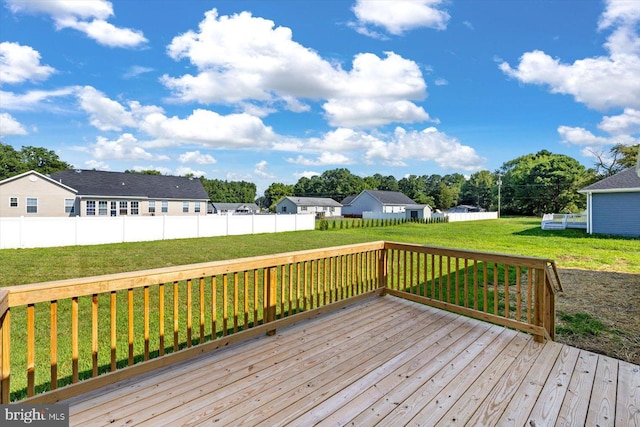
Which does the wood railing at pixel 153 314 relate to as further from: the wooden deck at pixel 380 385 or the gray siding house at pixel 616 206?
the gray siding house at pixel 616 206

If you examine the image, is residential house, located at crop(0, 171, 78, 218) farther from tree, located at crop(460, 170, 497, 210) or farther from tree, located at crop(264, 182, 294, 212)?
tree, located at crop(460, 170, 497, 210)

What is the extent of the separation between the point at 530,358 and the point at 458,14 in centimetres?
990

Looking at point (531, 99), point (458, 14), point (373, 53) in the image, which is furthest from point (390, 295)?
point (531, 99)

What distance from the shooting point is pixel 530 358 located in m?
2.73

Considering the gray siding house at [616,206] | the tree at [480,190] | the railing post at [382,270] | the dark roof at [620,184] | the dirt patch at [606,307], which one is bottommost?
the dirt patch at [606,307]

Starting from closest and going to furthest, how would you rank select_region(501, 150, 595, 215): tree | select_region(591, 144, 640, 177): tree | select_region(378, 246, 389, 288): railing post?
select_region(378, 246, 389, 288): railing post
select_region(591, 144, 640, 177): tree
select_region(501, 150, 595, 215): tree

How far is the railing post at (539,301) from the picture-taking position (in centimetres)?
297

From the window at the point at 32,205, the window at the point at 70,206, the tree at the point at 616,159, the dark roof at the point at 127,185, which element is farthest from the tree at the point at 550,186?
the window at the point at 32,205

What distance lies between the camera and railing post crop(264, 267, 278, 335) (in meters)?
3.08

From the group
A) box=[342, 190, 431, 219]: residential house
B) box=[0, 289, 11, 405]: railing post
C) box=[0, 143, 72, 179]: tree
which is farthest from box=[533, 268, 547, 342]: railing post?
box=[0, 143, 72, 179]: tree

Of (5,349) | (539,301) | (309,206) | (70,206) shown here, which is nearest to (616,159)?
(309,206)

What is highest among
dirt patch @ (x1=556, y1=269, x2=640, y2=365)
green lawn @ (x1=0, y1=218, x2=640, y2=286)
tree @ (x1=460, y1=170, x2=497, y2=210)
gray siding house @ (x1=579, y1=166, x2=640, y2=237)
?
tree @ (x1=460, y1=170, x2=497, y2=210)

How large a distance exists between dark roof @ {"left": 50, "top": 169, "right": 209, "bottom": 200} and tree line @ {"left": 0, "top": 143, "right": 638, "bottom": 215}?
82.9ft

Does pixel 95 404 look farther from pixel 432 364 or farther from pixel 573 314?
pixel 573 314
